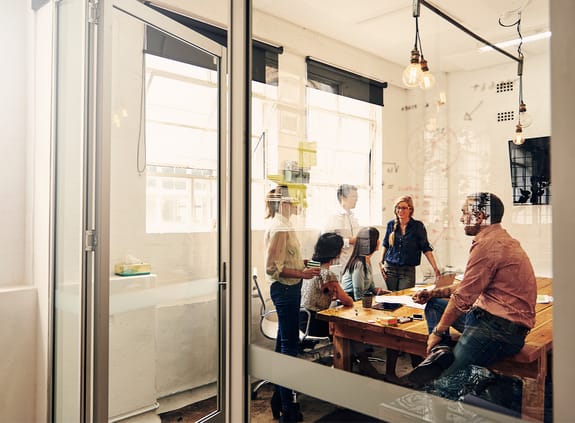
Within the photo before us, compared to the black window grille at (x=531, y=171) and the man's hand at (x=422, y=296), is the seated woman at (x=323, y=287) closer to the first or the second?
the man's hand at (x=422, y=296)

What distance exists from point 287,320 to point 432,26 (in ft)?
2.24

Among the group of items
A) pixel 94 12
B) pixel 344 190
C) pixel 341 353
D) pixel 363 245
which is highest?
pixel 94 12

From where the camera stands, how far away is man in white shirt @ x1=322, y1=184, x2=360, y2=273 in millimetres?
944

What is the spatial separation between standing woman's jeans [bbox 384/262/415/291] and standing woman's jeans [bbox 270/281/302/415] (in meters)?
0.27

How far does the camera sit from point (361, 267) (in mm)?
924

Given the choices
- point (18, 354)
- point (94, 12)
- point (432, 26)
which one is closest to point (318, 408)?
point (432, 26)

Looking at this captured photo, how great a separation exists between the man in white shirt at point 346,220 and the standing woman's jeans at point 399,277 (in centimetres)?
11

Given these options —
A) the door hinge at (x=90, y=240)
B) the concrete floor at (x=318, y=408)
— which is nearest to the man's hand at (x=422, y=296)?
the concrete floor at (x=318, y=408)

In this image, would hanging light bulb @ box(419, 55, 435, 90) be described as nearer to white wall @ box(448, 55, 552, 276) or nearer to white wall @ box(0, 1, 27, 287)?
white wall @ box(448, 55, 552, 276)

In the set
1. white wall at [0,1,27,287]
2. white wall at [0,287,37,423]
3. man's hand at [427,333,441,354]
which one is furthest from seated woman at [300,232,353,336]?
white wall at [0,1,27,287]

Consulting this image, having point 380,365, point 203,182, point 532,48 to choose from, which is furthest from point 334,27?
point 203,182

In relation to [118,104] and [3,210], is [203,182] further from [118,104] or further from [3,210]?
[3,210]

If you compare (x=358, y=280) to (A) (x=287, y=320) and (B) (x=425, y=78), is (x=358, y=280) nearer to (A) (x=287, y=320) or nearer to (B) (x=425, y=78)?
(A) (x=287, y=320)

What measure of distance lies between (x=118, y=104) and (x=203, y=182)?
481mm
